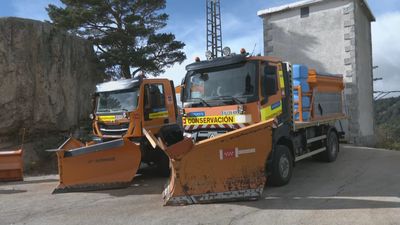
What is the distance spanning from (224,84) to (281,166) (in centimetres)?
199

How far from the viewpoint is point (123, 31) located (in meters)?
20.9

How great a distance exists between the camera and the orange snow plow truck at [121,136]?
9016 mm

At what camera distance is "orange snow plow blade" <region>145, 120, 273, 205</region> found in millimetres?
7113

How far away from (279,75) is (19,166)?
7235mm

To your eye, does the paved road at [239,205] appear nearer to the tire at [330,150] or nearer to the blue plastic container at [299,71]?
the tire at [330,150]

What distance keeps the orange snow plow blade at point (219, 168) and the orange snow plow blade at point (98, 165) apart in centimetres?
197

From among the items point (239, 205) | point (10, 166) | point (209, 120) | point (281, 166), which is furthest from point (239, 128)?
point (10, 166)

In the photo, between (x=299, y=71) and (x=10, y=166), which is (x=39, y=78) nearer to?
(x=10, y=166)

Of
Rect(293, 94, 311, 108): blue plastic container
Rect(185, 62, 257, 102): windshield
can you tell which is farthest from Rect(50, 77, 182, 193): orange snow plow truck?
Rect(293, 94, 311, 108): blue plastic container

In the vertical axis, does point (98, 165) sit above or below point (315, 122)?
below

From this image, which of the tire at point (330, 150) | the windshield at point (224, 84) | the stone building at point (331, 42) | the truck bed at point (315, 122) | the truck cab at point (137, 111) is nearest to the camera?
the windshield at point (224, 84)

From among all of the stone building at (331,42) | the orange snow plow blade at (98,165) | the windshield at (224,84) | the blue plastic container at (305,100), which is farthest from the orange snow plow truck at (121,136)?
the stone building at (331,42)

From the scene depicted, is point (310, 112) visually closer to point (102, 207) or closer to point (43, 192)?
point (102, 207)

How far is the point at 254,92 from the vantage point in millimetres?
8219
